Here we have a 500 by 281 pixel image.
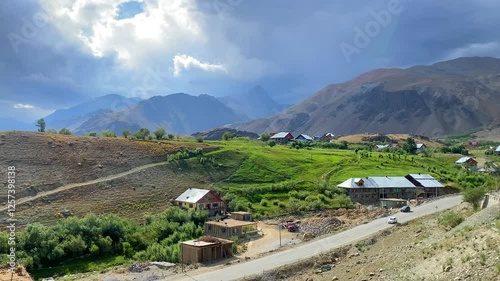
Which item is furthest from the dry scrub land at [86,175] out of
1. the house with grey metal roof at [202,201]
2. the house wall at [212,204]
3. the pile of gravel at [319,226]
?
the pile of gravel at [319,226]

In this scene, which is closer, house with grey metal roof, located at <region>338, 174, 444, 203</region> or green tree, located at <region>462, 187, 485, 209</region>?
green tree, located at <region>462, 187, 485, 209</region>

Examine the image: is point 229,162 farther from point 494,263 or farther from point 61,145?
point 494,263

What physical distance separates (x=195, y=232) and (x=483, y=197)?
32274 millimetres

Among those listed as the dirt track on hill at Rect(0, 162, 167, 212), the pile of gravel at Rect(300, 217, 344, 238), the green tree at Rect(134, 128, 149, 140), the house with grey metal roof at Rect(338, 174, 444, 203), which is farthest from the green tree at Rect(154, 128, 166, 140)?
the pile of gravel at Rect(300, 217, 344, 238)

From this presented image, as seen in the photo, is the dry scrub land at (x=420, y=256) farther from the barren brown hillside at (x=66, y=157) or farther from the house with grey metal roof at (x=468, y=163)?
the house with grey metal roof at (x=468, y=163)

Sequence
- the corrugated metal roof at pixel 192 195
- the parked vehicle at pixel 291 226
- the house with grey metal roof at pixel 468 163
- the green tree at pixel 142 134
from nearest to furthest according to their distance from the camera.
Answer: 1. the parked vehicle at pixel 291 226
2. the corrugated metal roof at pixel 192 195
3. the green tree at pixel 142 134
4. the house with grey metal roof at pixel 468 163

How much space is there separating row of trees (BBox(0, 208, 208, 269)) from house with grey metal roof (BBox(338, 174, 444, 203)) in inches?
1363

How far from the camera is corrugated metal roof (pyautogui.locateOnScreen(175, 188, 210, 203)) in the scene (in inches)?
2619

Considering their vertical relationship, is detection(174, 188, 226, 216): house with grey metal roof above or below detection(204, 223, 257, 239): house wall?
above

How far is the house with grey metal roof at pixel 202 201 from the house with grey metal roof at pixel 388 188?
26756 millimetres

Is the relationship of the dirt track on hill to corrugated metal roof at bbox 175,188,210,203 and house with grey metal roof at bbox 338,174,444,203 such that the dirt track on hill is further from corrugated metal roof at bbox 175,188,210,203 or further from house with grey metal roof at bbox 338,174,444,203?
house with grey metal roof at bbox 338,174,444,203

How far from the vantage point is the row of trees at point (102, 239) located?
48.0 metres

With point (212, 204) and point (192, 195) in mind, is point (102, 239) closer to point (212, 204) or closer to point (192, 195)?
point (192, 195)

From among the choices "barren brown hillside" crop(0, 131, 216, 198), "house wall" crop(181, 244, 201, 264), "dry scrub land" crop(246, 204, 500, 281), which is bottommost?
"house wall" crop(181, 244, 201, 264)
